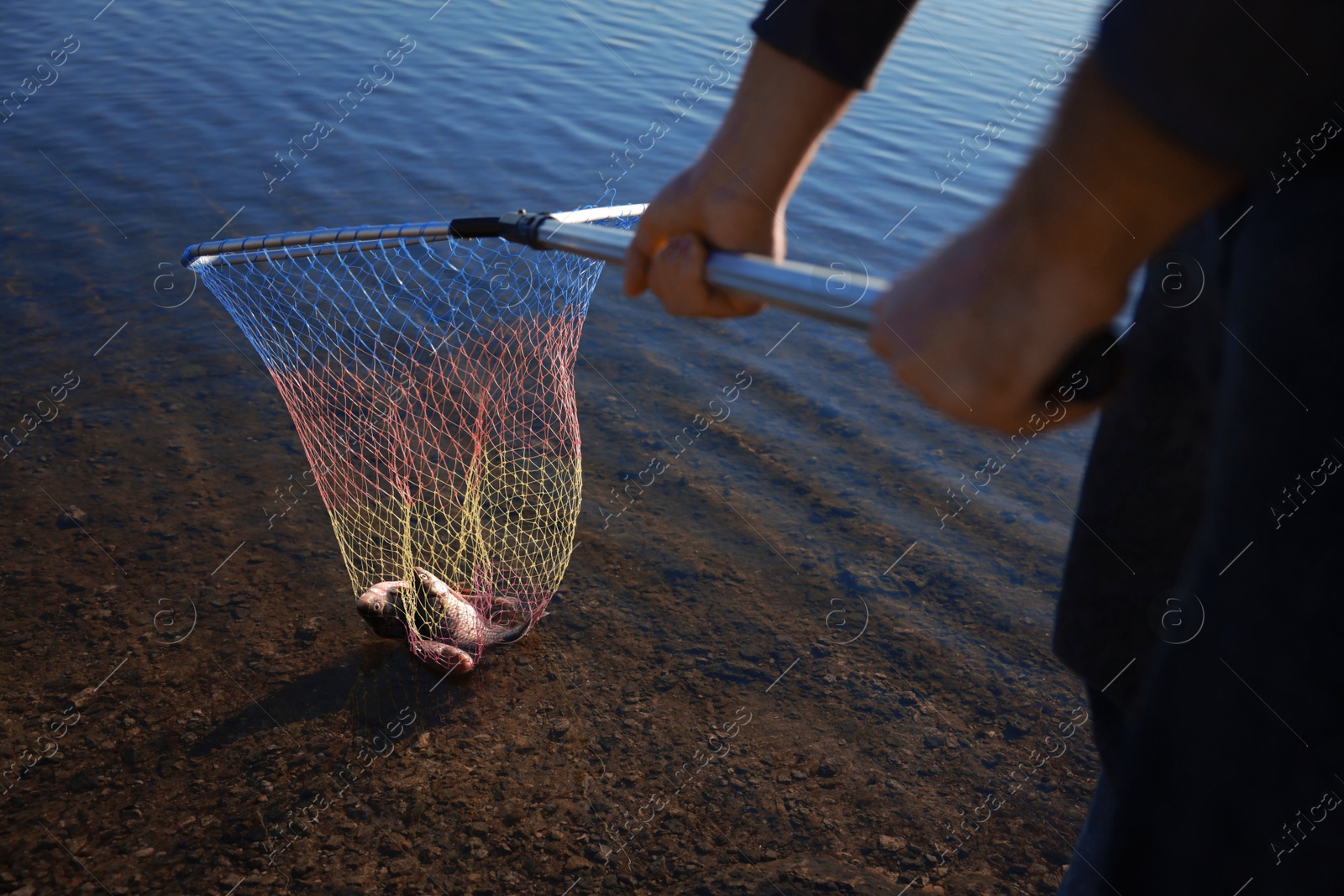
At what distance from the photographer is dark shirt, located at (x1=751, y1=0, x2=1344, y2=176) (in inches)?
28.9

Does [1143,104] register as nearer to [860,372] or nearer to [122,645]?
[122,645]

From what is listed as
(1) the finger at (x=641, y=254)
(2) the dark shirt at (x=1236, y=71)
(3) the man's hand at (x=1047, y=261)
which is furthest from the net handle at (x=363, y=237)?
(2) the dark shirt at (x=1236, y=71)

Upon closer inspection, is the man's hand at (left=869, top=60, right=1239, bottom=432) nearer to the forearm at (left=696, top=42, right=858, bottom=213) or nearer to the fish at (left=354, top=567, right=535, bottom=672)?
the forearm at (left=696, top=42, right=858, bottom=213)

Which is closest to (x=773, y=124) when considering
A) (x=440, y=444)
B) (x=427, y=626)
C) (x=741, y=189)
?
(x=741, y=189)

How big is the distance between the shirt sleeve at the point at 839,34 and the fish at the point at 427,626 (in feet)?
9.09

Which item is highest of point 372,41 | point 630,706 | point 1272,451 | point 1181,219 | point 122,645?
point 1181,219

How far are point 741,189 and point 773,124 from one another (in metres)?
0.10

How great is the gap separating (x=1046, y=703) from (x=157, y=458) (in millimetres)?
4196

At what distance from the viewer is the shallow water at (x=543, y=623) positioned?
3.01 m

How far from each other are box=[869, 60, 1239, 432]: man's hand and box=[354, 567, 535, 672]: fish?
2.94 metres

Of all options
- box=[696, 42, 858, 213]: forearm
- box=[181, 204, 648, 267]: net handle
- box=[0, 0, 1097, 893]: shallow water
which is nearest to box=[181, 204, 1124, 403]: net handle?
box=[181, 204, 648, 267]: net handle

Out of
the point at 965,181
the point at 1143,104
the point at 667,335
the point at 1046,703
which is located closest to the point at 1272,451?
the point at 1143,104

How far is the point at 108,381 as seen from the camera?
520 centimetres

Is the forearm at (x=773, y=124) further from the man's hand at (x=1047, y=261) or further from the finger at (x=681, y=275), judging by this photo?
the man's hand at (x=1047, y=261)
